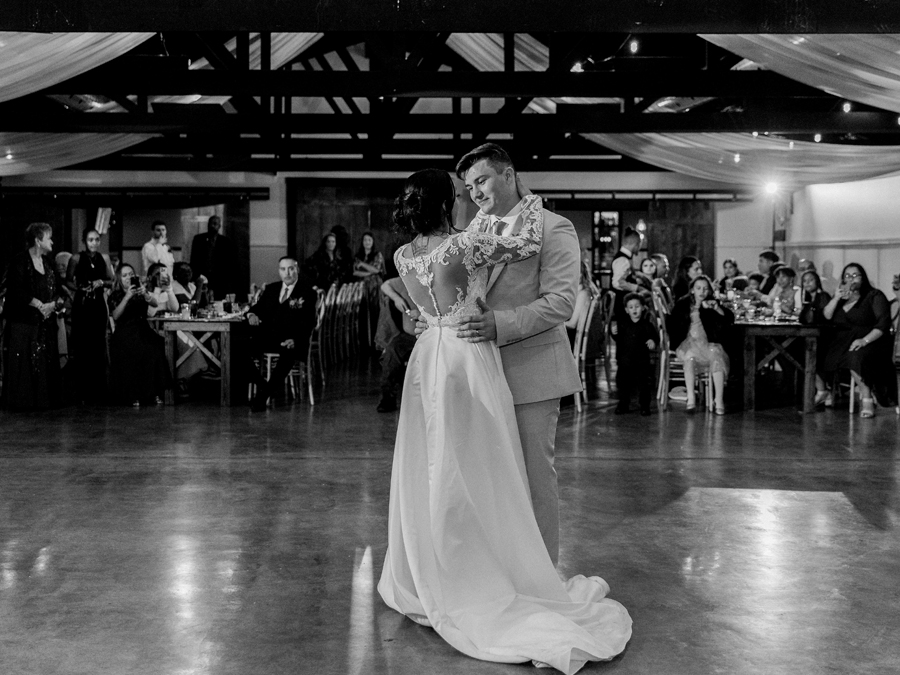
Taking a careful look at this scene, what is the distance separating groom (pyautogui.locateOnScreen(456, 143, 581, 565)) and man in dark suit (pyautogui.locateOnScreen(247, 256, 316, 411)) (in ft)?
15.5

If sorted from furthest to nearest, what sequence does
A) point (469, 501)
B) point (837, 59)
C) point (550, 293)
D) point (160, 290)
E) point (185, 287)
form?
point (185, 287)
point (160, 290)
point (837, 59)
point (550, 293)
point (469, 501)

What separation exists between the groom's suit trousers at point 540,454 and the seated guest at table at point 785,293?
6.15 meters

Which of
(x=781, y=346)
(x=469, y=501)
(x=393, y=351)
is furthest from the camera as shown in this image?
(x=781, y=346)

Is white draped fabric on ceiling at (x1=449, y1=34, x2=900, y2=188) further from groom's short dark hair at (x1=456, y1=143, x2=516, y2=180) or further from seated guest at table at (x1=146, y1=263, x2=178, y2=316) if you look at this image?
groom's short dark hair at (x1=456, y1=143, x2=516, y2=180)

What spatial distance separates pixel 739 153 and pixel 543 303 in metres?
8.83

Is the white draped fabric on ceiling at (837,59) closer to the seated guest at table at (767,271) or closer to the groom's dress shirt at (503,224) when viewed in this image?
the seated guest at table at (767,271)

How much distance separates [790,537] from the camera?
432cm

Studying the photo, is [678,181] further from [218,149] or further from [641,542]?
[641,542]

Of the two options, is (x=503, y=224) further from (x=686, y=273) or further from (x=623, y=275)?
(x=686, y=273)

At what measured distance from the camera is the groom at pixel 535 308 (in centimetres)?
329

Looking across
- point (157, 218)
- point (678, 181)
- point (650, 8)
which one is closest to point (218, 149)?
point (157, 218)

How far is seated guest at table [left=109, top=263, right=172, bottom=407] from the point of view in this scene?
802cm

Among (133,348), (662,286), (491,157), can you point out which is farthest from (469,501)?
(662,286)

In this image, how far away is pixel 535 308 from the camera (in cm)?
327
